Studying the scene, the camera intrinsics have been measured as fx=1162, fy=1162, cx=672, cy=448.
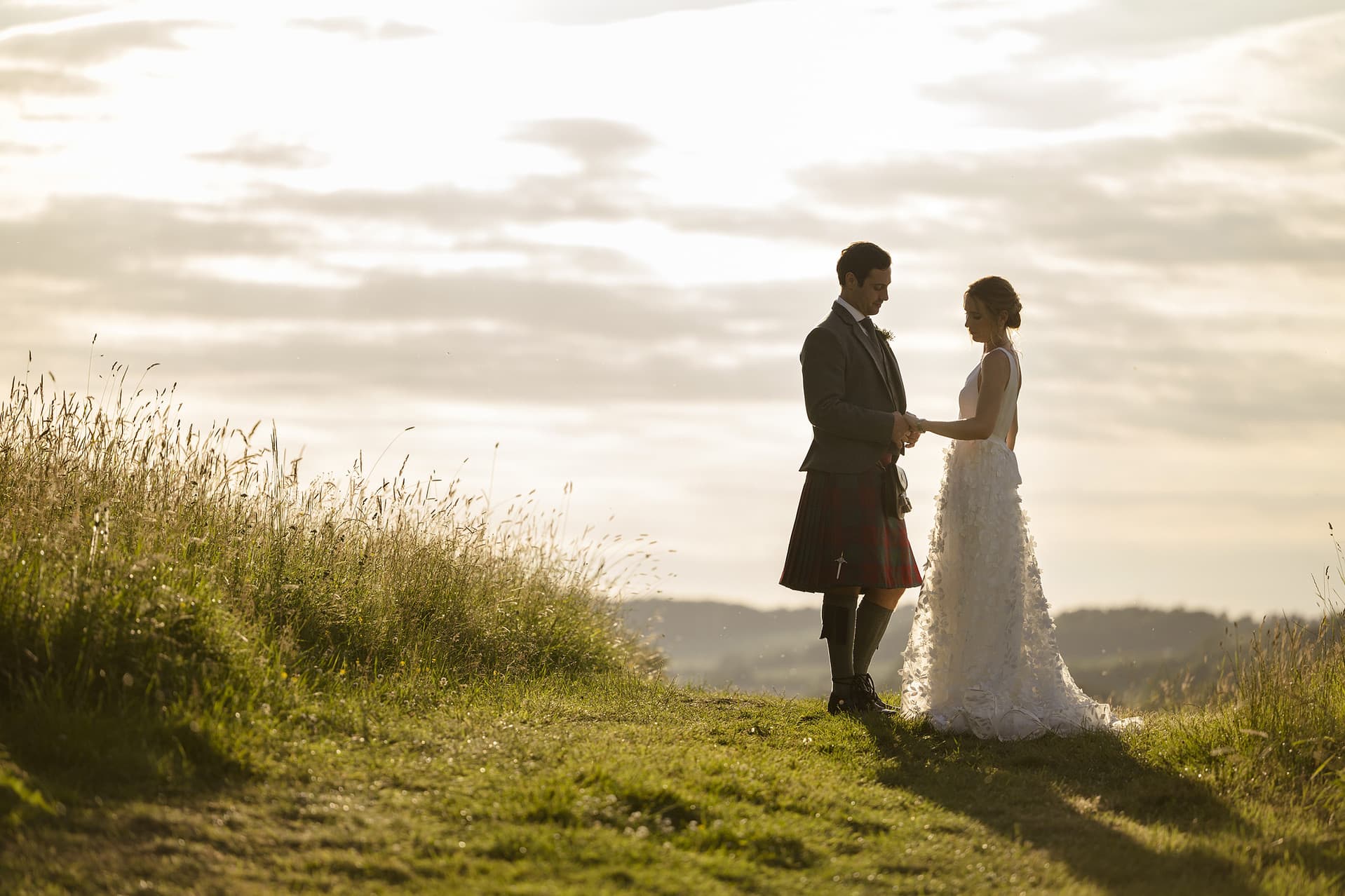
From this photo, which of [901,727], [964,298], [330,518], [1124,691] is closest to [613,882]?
[901,727]

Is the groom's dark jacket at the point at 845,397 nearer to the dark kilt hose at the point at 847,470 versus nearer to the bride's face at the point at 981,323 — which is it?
the dark kilt hose at the point at 847,470

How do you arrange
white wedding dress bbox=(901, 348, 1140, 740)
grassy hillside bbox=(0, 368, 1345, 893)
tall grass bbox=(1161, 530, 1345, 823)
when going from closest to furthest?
grassy hillside bbox=(0, 368, 1345, 893) < tall grass bbox=(1161, 530, 1345, 823) < white wedding dress bbox=(901, 348, 1140, 740)

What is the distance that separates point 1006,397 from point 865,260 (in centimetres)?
126

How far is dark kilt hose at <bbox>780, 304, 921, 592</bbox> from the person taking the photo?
7273 mm

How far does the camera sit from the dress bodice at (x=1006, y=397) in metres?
7.11

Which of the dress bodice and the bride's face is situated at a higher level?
the bride's face

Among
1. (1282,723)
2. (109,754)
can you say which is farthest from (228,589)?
(1282,723)

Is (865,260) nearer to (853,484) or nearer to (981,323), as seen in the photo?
(981,323)

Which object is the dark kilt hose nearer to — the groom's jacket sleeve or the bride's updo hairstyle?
the groom's jacket sleeve

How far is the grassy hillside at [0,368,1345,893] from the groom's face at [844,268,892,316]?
2.66 metres

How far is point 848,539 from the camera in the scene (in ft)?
24.0

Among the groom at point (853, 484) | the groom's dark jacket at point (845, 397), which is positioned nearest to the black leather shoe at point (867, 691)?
the groom at point (853, 484)

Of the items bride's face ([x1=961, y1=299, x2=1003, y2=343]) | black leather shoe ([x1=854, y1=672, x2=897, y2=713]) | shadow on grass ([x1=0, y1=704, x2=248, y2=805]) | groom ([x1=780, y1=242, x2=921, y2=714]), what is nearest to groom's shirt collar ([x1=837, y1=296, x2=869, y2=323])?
groom ([x1=780, y1=242, x2=921, y2=714])

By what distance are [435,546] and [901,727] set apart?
4.05m
